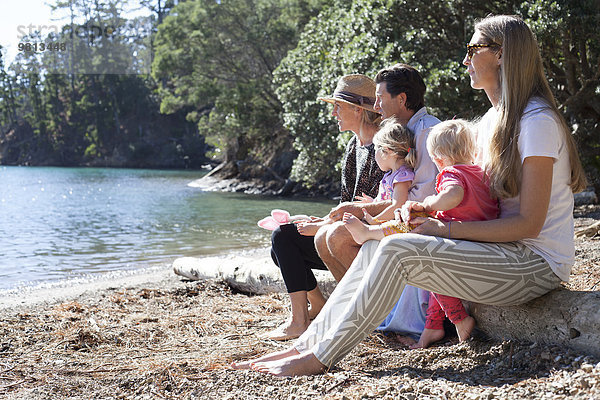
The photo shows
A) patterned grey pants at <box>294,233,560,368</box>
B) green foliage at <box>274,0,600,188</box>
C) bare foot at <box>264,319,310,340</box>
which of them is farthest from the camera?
green foliage at <box>274,0,600,188</box>

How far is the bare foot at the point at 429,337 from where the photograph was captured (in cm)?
337

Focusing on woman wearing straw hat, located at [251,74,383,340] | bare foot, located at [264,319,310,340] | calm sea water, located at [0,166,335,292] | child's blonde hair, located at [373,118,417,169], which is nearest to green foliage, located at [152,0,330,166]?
calm sea water, located at [0,166,335,292]

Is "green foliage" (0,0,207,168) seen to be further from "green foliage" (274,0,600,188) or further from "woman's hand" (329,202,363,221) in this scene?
"woman's hand" (329,202,363,221)

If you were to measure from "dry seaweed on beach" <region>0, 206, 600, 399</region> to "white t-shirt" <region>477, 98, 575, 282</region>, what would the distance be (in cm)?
44

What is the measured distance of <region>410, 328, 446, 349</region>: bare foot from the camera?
11.1 ft

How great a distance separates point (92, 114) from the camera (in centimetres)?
7288

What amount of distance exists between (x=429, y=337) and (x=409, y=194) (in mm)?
849

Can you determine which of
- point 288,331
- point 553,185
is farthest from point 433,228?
point 288,331

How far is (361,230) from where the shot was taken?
10.5 feet

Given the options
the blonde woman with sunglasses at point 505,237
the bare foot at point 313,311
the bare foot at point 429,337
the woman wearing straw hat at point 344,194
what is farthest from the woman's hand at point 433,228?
the bare foot at point 313,311

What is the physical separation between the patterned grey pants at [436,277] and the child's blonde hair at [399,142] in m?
0.89

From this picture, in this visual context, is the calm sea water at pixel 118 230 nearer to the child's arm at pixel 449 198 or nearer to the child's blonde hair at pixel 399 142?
the child's blonde hair at pixel 399 142

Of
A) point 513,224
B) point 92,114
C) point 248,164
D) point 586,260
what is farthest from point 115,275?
point 92,114

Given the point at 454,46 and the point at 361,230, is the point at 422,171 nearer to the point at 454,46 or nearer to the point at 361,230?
the point at 361,230
